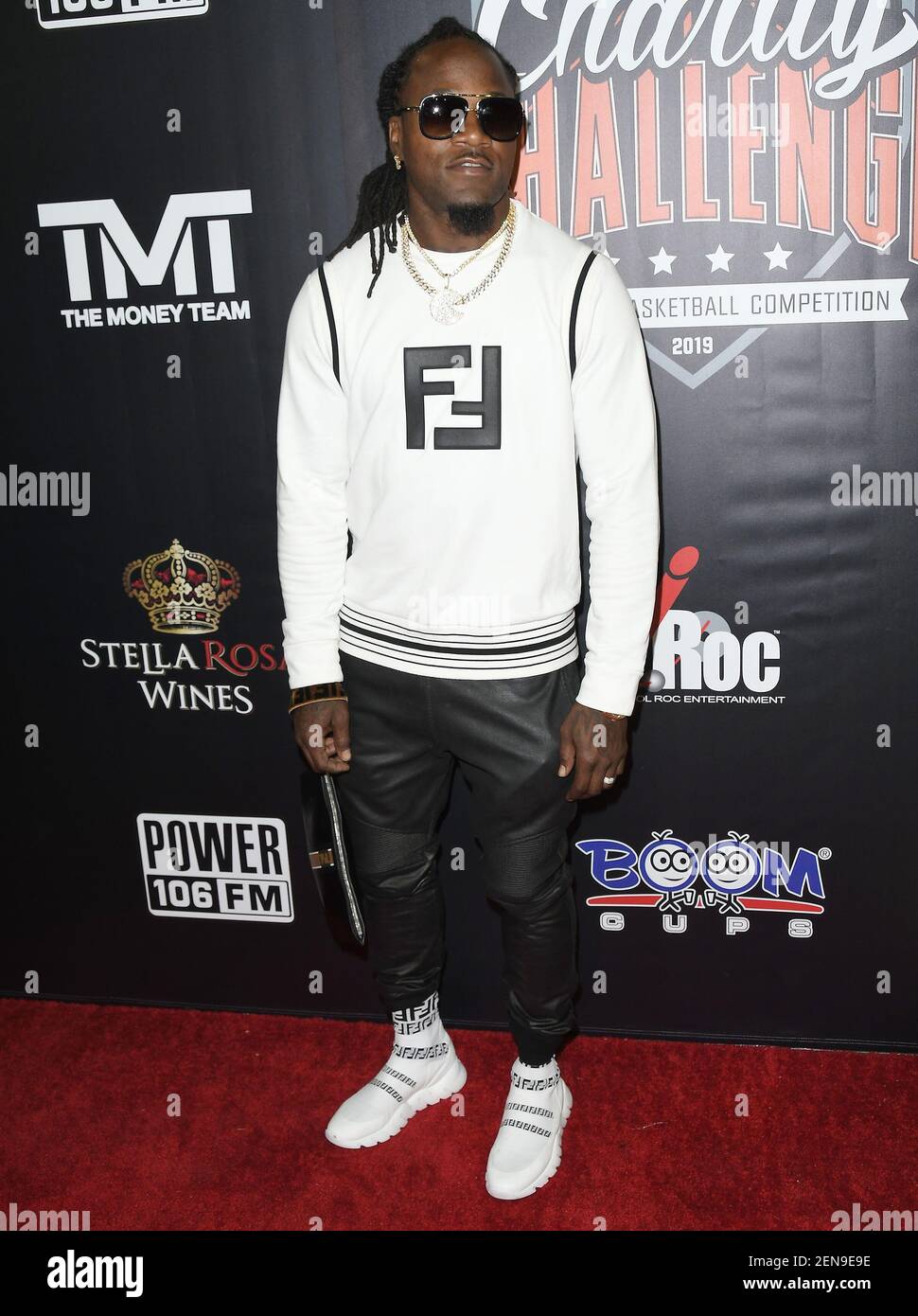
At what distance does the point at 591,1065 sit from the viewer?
2.62 metres

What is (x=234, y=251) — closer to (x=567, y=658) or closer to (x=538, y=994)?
(x=567, y=658)

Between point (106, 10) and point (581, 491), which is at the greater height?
point (106, 10)

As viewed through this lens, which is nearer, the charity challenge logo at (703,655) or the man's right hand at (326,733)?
the man's right hand at (326,733)

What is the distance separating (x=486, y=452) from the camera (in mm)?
1936

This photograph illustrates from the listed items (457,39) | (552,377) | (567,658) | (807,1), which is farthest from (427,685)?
(807,1)

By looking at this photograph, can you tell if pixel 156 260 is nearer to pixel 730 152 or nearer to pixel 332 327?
pixel 332 327

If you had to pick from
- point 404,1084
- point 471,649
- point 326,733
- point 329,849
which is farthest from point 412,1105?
point 471,649

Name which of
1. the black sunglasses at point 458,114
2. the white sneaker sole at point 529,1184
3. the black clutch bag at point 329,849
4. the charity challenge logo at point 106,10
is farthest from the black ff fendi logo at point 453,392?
the white sneaker sole at point 529,1184

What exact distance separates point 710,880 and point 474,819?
69cm

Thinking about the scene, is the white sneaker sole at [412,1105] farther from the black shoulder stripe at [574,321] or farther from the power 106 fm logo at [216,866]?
the black shoulder stripe at [574,321]

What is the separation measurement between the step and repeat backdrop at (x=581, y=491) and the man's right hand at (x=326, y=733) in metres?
0.29

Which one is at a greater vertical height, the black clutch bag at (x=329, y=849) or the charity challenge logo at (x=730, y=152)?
the charity challenge logo at (x=730, y=152)

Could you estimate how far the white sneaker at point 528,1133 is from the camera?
221 cm

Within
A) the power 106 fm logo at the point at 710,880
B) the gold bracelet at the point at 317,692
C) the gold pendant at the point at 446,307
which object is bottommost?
the power 106 fm logo at the point at 710,880
